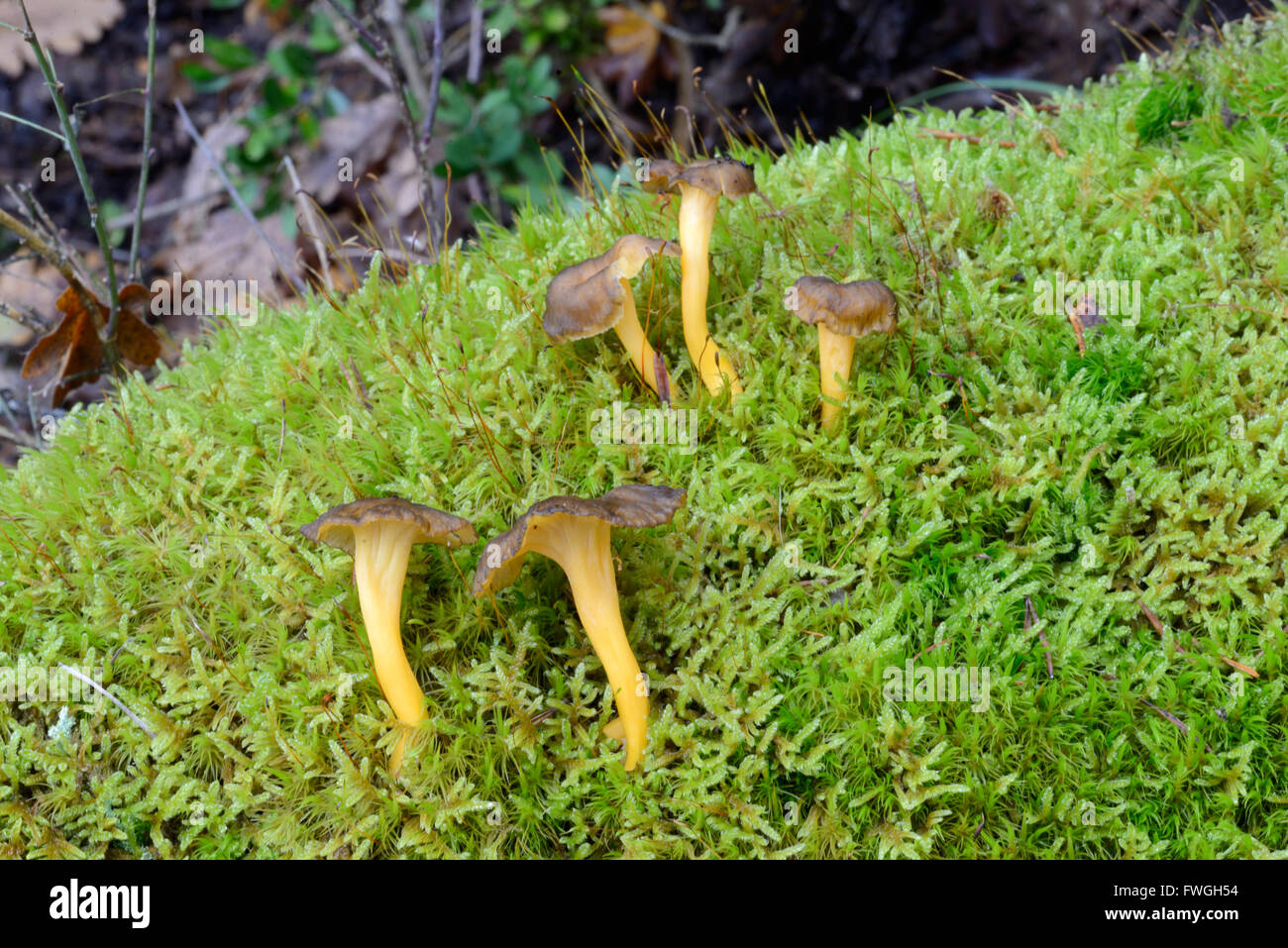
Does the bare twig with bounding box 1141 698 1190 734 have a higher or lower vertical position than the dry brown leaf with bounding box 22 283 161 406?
lower

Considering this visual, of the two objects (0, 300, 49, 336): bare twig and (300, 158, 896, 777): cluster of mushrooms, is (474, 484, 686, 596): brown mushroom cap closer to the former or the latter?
(300, 158, 896, 777): cluster of mushrooms

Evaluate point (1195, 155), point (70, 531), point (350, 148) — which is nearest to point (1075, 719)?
point (1195, 155)

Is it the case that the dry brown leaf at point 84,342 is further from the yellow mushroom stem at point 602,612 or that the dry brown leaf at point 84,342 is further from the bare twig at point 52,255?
the yellow mushroom stem at point 602,612

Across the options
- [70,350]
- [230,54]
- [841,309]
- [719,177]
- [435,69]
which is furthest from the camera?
[230,54]

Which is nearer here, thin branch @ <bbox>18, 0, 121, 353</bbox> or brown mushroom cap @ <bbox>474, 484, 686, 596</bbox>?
brown mushroom cap @ <bbox>474, 484, 686, 596</bbox>

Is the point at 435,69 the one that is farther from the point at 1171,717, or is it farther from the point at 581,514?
the point at 1171,717

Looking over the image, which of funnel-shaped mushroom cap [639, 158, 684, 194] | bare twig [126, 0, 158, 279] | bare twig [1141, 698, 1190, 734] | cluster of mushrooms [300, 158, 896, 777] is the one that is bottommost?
bare twig [1141, 698, 1190, 734]

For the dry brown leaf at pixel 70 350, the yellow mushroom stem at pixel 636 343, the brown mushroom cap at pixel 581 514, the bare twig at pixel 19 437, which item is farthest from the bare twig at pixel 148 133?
the brown mushroom cap at pixel 581 514

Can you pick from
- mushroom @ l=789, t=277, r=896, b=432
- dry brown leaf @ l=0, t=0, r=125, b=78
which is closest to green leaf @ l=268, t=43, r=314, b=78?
dry brown leaf @ l=0, t=0, r=125, b=78

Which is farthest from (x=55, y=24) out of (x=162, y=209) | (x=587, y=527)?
(x=587, y=527)
